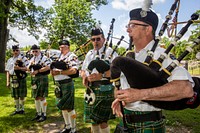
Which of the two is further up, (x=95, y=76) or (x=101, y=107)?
(x=95, y=76)

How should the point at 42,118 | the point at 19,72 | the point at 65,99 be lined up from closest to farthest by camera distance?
the point at 65,99
the point at 42,118
the point at 19,72

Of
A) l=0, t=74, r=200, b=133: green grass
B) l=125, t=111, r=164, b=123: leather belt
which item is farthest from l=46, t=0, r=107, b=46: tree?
l=125, t=111, r=164, b=123: leather belt

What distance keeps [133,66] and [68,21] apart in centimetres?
2795

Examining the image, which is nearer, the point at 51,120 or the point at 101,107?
the point at 101,107

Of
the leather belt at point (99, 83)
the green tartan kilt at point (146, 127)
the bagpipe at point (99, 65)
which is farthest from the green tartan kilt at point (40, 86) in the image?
the green tartan kilt at point (146, 127)

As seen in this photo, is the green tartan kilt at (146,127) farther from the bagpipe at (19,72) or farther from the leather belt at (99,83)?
the bagpipe at (19,72)

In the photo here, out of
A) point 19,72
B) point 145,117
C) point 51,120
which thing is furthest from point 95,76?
point 19,72

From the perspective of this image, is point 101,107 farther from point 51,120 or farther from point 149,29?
point 51,120

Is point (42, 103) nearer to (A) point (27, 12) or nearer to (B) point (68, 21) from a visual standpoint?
(A) point (27, 12)

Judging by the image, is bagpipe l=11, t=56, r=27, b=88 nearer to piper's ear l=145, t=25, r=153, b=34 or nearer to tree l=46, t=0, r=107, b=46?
piper's ear l=145, t=25, r=153, b=34

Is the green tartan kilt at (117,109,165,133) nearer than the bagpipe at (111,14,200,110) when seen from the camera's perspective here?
No

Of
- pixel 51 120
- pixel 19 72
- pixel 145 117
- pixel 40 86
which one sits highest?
pixel 19 72

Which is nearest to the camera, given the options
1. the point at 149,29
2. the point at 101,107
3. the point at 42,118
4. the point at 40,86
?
the point at 149,29

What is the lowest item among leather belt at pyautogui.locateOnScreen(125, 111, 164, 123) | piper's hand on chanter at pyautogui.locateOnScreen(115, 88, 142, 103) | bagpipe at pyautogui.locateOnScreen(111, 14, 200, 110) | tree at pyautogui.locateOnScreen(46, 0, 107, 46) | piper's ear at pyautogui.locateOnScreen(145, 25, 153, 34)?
leather belt at pyautogui.locateOnScreen(125, 111, 164, 123)
